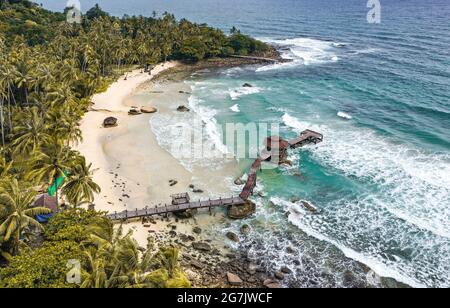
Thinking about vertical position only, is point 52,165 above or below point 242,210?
above

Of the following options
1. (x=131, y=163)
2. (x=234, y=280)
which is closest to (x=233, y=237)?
(x=234, y=280)

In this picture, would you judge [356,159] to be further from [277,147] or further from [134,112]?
[134,112]

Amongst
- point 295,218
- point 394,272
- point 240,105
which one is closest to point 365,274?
point 394,272

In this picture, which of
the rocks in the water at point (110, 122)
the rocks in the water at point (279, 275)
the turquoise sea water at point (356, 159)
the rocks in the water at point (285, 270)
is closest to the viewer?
the rocks in the water at point (279, 275)

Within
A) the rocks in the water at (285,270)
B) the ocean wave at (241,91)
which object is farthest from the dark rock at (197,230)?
the ocean wave at (241,91)

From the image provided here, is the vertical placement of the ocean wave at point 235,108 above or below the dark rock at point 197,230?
above

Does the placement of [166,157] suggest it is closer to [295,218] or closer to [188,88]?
[295,218]

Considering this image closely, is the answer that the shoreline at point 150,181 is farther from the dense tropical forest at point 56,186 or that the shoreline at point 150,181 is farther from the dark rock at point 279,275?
the dense tropical forest at point 56,186
